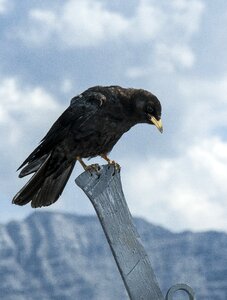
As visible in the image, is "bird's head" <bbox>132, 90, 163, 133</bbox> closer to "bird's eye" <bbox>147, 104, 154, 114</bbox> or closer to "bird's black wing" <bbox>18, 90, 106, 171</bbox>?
"bird's eye" <bbox>147, 104, 154, 114</bbox>

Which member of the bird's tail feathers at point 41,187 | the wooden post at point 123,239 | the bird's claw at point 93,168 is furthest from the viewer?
the bird's tail feathers at point 41,187

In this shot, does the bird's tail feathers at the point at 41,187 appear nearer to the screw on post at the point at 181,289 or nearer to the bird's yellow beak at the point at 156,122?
the bird's yellow beak at the point at 156,122

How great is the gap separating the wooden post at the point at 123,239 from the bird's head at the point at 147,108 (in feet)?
12.5

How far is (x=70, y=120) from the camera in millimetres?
11242

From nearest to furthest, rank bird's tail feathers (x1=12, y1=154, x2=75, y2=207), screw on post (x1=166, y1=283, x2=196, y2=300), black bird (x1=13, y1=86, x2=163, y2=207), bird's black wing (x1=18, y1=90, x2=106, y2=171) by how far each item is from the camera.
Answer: screw on post (x1=166, y1=283, x2=196, y2=300), bird's tail feathers (x1=12, y1=154, x2=75, y2=207), black bird (x1=13, y1=86, x2=163, y2=207), bird's black wing (x1=18, y1=90, x2=106, y2=171)

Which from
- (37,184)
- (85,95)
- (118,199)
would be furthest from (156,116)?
(118,199)

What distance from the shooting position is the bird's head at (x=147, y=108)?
38.0ft

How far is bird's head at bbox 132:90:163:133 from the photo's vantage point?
11570mm

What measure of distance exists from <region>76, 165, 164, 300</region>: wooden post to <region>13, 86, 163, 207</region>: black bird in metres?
2.72

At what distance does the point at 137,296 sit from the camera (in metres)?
7.32

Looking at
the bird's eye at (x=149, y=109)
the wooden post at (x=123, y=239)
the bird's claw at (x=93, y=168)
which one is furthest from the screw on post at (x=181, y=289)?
the bird's eye at (x=149, y=109)

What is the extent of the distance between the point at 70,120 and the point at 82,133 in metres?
0.26

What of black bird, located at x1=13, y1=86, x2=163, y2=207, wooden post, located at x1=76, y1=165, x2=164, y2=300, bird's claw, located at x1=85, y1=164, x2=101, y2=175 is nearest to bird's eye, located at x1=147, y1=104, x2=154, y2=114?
black bird, located at x1=13, y1=86, x2=163, y2=207

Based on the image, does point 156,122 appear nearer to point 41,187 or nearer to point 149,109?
point 149,109
